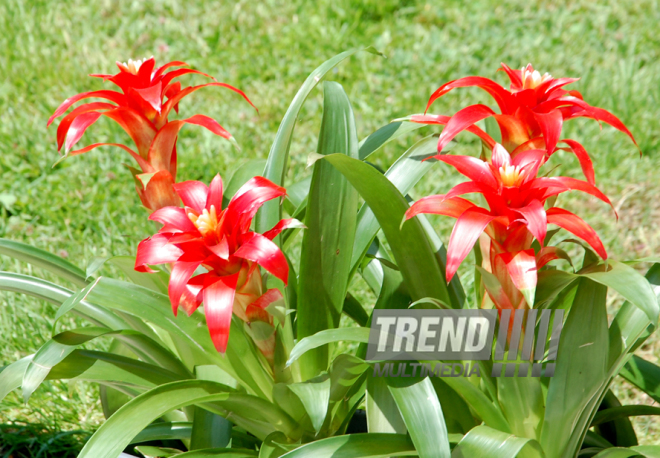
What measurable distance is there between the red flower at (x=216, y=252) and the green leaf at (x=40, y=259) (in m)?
0.46

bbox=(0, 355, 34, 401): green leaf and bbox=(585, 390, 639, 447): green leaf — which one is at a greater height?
bbox=(0, 355, 34, 401): green leaf

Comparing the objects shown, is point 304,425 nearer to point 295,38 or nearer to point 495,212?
point 495,212

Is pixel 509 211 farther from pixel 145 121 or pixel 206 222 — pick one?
pixel 145 121

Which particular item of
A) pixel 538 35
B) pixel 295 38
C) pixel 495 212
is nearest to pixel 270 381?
pixel 495 212

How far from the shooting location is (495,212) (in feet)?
3.60

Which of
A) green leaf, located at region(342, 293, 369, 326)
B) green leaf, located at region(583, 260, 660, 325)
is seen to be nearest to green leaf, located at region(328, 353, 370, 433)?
green leaf, located at region(342, 293, 369, 326)

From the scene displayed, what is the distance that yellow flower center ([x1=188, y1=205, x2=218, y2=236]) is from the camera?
1104 mm

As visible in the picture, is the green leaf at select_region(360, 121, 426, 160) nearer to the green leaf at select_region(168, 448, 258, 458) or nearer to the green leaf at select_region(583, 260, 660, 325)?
the green leaf at select_region(583, 260, 660, 325)

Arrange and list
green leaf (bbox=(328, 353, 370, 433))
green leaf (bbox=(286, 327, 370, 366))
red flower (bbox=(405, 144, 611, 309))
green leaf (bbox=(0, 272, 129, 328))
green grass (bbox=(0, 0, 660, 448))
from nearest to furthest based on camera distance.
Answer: red flower (bbox=(405, 144, 611, 309))
green leaf (bbox=(286, 327, 370, 366))
green leaf (bbox=(328, 353, 370, 433))
green leaf (bbox=(0, 272, 129, 328))
green grass (bbox=(0, 0, 660, 448))

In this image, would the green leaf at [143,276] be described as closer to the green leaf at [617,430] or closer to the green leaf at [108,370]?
the green leaf at [108,370]

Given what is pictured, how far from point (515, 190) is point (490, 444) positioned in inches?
20.0

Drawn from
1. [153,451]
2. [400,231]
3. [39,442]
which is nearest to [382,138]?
[400,231]

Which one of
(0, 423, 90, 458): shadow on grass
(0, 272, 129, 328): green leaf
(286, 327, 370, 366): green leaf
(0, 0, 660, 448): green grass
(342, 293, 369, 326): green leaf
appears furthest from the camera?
(0, 0, 660, 448): green grass

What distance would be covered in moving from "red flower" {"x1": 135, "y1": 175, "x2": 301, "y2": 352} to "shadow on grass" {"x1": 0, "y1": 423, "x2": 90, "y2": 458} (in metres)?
1.12
